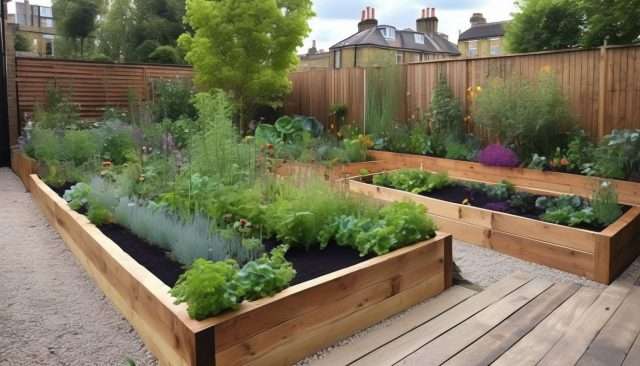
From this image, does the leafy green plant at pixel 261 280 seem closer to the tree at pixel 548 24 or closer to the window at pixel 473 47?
the tree at pixel 548 24

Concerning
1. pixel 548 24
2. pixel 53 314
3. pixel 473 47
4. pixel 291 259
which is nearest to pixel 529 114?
pixel 291 259

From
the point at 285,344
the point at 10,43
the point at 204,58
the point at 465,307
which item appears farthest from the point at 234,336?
the point at 10,43

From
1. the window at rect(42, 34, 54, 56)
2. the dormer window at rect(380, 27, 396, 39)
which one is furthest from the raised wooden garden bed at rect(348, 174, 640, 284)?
the window at rect(42, 34, 54, 56)

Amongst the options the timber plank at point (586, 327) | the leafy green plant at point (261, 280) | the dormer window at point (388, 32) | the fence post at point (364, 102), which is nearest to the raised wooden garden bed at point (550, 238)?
the timber plank at point (586, 327)

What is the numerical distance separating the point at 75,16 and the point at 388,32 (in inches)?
586

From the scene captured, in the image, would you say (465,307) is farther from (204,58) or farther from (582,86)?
(204,58)

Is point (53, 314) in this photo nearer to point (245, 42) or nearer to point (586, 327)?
point (586, 327)

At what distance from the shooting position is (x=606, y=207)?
363cm

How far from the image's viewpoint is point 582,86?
5.51 meters

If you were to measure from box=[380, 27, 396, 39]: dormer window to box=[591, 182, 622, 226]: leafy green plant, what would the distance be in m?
22.6

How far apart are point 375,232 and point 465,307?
642mm

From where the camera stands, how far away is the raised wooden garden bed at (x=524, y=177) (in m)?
4.43

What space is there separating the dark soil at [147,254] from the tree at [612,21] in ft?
35.5

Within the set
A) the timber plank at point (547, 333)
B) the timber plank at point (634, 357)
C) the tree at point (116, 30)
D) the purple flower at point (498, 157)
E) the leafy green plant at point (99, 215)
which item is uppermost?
the tree at point (116, 30)
